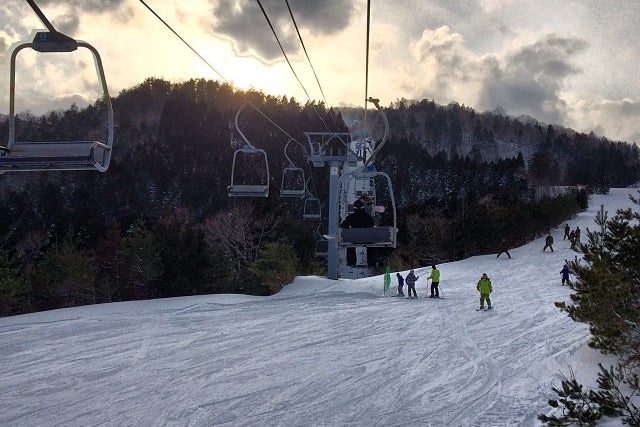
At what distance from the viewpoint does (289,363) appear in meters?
10.2

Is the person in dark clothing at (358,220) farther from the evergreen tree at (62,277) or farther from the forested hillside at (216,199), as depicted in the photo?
the evergreen tree at (62,277)

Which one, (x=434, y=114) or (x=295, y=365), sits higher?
(x=434, y=114)

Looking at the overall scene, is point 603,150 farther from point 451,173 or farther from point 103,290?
point 103,290

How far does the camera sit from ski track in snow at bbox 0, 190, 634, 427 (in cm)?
760

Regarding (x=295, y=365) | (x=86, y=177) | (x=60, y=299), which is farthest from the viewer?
(x=86, y=177)

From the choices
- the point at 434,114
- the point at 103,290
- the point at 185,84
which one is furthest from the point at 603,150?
the point at 103,290

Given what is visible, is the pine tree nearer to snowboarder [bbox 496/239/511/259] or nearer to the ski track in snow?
the ski track in snow

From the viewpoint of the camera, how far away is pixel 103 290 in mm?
30344

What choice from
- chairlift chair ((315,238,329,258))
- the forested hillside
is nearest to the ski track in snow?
the forested hillside

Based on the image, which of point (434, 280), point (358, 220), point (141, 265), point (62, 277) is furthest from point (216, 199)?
point (358, 220)

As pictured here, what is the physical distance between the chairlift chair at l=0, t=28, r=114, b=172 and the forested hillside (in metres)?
0.24

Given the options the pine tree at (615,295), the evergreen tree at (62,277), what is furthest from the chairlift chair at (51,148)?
the evergreen tree at (62,277)

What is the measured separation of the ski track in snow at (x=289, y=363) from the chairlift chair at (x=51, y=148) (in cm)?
440

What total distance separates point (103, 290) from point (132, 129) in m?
96.5
